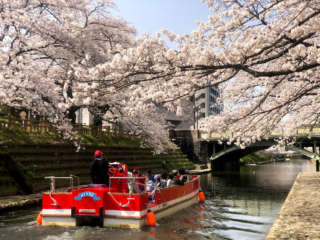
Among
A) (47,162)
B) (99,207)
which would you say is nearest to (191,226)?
(99,207)

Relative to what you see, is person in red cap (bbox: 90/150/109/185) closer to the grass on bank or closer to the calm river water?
the calm river water

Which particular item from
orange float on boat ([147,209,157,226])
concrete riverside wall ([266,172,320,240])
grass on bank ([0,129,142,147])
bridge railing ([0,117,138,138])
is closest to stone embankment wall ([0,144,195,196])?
grass on bank ([0,129,142,147])

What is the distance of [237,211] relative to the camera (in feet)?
60.5

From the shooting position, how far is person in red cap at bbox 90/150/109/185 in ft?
42.6

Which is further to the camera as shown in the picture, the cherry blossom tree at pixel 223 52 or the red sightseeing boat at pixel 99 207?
the red sightseeing boat at pixel 99 207

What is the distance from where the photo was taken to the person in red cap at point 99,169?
1298cm

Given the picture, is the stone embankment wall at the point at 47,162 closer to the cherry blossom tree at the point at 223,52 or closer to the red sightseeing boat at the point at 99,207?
the red sightseeing boat at the point at 99,207

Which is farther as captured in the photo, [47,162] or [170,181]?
[47,162]

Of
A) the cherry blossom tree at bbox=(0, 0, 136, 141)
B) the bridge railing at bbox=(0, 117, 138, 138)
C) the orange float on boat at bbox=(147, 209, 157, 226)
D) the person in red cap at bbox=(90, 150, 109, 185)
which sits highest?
the cherry blossom tree at bbox=(0, 0, 136, 141)

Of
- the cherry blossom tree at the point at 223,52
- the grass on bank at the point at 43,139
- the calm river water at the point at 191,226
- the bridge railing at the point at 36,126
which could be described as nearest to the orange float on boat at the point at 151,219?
the calm river water at the point at 191,226

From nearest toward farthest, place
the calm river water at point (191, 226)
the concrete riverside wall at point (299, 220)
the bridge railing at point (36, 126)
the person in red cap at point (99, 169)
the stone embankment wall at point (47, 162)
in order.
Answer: the concrete riverside wall at point (299, 220)
the calm river water at point (191, 226)
the person in red cap at point (99, 169)
the stone embankment wall at point (47, 162)
the bridge railing at point (36, 126)

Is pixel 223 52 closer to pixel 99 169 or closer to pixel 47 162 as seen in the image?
pixel 99 169

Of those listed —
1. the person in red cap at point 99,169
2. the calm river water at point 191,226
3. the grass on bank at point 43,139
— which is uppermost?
the grass on bank at point 43,139

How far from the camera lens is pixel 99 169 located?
1307 centimetres
